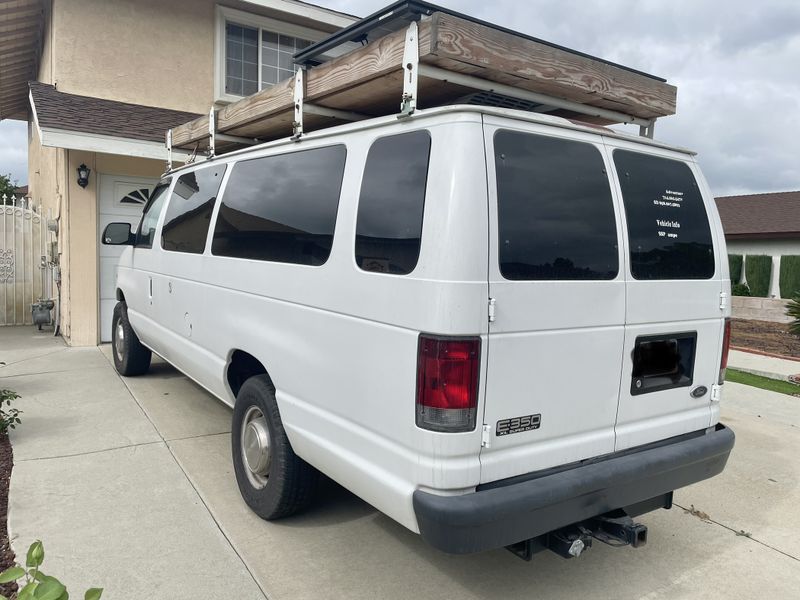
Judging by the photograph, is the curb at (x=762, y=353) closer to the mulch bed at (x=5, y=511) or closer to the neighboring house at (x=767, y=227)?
the neighboring house at (x=767, y=227)

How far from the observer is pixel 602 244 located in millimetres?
2859

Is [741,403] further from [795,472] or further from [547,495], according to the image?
[547,495]

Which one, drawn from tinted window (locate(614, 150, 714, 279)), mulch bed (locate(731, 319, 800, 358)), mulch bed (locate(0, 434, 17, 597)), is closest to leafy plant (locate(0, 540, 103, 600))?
mulch bed (locate(0, 434, 17, 597))

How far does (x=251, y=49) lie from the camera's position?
10.3 m

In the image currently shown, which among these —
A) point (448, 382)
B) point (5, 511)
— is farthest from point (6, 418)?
point (448, 382)

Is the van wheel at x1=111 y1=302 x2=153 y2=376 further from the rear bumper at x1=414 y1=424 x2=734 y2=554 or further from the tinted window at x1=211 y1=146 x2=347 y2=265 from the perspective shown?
the rear bumper at x1=414 y1=424 x2=734 y2=554

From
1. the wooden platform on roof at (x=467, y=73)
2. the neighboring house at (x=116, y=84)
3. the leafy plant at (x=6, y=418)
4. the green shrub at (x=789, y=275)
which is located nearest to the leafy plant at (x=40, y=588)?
the wooden platform on roof at (x=467, y=73)

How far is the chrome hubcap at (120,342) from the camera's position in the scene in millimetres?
6832

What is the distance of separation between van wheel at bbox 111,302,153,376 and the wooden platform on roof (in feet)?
12.1

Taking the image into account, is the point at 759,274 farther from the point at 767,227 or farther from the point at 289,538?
the point at 289,538

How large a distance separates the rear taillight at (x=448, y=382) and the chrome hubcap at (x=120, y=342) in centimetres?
534

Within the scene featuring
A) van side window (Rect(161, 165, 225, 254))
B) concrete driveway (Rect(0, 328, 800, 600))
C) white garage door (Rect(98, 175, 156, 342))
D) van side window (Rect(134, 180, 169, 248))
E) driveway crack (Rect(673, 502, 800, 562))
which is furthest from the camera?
white garage door (Rect(98, 175, 156, 342))

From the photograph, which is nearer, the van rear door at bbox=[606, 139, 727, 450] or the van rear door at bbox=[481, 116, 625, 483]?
the van rear door at bbox=[481, 116, 625, 483]

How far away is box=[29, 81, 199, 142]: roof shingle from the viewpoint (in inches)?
302
